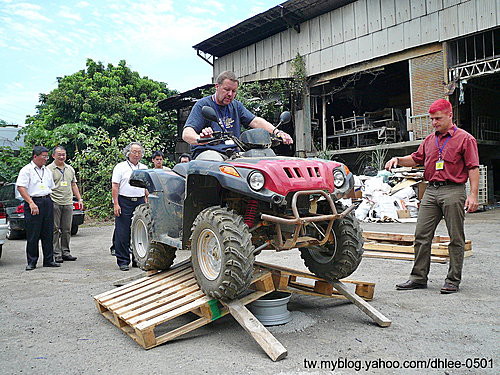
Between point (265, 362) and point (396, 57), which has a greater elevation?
point (396, 57)

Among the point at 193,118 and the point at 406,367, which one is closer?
the point at 406,367

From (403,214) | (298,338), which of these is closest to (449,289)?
(298,338)

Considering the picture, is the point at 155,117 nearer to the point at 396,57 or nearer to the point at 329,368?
the point at 396,57

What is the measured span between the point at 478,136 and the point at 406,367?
16.4 m

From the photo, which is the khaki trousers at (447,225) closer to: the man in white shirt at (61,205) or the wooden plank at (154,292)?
the wooden plank at (154,292)

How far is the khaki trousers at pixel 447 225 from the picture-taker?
4520mm

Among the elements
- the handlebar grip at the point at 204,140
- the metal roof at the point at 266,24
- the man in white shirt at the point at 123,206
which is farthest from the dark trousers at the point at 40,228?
the metal roof at the point at 266,24

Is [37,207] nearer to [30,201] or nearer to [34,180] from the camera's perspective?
[30,201]

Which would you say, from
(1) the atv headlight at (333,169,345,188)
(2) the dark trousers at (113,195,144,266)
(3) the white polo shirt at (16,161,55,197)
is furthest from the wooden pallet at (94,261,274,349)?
(3) the white polo shirt at (16,161,55,197)

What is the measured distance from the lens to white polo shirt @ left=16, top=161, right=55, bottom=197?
22.0ft

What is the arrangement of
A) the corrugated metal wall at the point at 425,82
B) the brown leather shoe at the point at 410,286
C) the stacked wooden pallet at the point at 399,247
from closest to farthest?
the brown leather shoe at the point at 410,286 < the stacked wooden pallet at the point at 399,247 < the corrugated metal wall at the point at 425,82

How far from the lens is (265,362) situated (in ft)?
9.43

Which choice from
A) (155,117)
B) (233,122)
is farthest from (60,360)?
(155,117)

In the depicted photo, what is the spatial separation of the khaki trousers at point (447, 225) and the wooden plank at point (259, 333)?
2.43 metres
